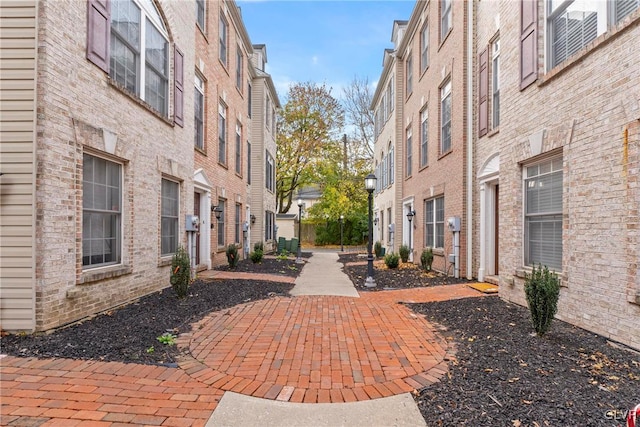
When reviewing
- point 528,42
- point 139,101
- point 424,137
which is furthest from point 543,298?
→ point 424,137

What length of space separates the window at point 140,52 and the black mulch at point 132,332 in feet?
11.8

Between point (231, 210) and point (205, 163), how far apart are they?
301 centimetres

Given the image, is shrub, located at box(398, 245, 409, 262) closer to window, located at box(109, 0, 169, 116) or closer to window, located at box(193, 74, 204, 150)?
window, located at box(193, 74, 204, 150)

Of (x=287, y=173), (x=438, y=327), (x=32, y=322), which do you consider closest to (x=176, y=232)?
(x=32, y=322)

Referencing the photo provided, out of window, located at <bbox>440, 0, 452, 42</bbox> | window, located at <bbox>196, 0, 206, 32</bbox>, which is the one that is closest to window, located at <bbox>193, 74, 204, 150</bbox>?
window, located at <bbox>196, 0, 206, 32</bbox>

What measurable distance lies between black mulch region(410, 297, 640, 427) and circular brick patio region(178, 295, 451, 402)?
30 centimetres

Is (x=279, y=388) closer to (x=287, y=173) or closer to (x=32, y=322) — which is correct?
(x=32, y=322)

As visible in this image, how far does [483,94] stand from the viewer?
853 centimetres

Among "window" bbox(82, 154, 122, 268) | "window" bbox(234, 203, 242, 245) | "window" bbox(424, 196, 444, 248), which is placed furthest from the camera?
"window" bbox(234, 203, 242, 245)

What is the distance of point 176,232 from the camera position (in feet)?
27.5

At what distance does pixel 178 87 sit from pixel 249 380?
697cm

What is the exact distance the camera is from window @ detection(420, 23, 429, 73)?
1245cm

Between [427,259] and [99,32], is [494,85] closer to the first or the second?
[427,259]

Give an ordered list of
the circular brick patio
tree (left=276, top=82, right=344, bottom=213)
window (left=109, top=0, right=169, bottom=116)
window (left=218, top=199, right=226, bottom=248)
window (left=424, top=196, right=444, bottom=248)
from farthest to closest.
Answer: tree (left=276, top=82, right=344, bottom=213) → window (left=218, top=199, right=226, bottom=248) → window (left=424, top=196, right=444, bottom=248) → window (left=109, top=0, right=169, bottom=116) → the circular brick patio
